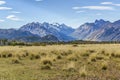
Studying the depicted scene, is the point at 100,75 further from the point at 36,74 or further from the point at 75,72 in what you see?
the point at 36,74

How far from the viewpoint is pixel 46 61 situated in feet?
93.0

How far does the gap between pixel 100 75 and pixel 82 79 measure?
8.44 feet

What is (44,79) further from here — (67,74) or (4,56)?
(4,56)

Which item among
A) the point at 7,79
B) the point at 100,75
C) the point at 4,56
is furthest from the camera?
the point at 4,56

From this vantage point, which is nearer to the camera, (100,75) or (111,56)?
(100,75)

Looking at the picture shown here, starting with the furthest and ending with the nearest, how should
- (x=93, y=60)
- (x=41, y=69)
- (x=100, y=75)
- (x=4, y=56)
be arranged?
1. (x=4, y=56)
2. (x=93, y=60)
3. (x=41, y=69)
4. (x=100, y=75)

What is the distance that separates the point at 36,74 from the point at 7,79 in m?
A: 3.38

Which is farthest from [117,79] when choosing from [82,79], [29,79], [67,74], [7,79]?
[7,79]

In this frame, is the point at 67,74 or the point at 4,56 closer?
the point at 67,74

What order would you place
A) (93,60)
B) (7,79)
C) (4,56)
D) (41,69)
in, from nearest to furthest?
(7,79) → (41,69) → (93,60) → (4,56)

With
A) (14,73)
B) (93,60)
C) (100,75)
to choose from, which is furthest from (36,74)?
(93,60)

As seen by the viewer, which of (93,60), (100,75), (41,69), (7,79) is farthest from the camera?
(93,60)

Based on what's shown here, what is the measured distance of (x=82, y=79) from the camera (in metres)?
19.3

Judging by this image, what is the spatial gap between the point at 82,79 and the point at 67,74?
7.95ft
